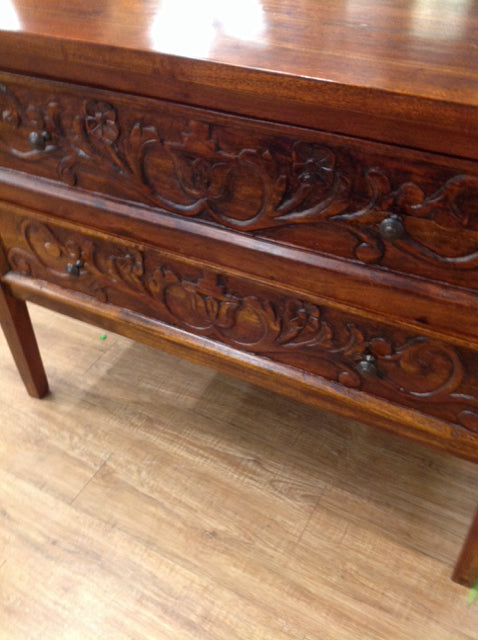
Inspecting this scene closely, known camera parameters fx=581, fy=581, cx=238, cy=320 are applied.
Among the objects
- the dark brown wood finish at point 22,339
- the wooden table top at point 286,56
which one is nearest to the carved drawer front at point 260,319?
the dark brown wood finish at point 22,339

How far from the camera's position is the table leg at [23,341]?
43.9 inches

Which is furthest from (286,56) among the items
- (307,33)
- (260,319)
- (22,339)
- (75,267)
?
(22,339)

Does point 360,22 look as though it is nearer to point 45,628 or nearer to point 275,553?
point 275,553

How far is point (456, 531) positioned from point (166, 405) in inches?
24.4

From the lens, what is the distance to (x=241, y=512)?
107 cm

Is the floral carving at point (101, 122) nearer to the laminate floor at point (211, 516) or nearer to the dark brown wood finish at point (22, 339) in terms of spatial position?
the dark brown wood finish at point (22, 339)

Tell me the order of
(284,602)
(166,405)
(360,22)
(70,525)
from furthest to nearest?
A: (166,405) → (70,525) → (284,602) → (360,22)

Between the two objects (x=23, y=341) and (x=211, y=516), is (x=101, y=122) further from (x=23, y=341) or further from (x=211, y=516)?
(x=211, y=516)

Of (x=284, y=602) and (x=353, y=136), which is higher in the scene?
(x=353, y=136)

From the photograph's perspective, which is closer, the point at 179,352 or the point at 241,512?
the point at 179,352

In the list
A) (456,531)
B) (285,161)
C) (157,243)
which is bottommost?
(456,531)

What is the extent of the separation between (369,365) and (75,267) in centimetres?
51

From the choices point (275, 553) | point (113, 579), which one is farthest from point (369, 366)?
point (113, 579)

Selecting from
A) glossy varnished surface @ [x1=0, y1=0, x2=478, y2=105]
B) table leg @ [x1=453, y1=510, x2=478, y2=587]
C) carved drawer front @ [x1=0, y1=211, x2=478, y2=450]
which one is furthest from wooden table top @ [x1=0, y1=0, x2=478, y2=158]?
table leg @ [x1=453, y1=510, x2=478, y2=587]
